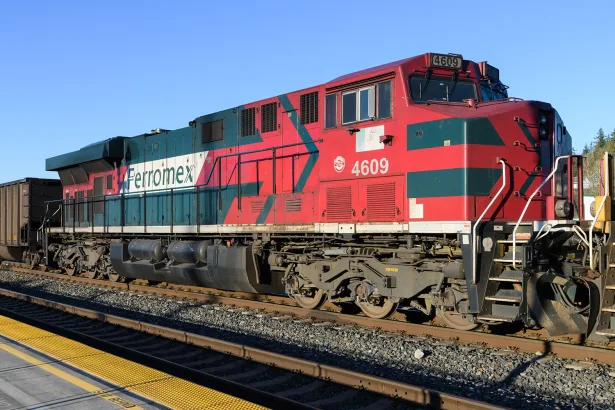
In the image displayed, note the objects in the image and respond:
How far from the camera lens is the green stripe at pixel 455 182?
7398mm

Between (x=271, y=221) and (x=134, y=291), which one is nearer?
(x=271, y=221)

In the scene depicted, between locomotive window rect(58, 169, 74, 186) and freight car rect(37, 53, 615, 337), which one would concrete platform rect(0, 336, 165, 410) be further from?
locomotive window rect(58, 169, 74, 186)

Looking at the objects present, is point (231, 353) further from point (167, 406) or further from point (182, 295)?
point (182, 295)

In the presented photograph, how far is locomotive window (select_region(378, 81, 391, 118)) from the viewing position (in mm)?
8281

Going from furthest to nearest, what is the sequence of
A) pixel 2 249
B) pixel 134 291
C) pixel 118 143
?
pixel 2 249, pixel 118 143, pixel 134 291

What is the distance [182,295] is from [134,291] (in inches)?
76.9

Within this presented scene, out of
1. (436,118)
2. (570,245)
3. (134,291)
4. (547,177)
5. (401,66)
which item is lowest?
(134,291)

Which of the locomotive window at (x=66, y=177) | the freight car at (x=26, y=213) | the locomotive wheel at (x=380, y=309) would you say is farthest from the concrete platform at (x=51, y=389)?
the freight car at (x=26, y=213)

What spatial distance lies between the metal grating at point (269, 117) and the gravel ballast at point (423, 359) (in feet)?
11.3

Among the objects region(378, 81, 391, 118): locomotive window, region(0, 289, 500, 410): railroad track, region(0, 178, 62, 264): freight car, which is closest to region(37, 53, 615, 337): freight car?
region(378, 81, 391, 118): locomotive window

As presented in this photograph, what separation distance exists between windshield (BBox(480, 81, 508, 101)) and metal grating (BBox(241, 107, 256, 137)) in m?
4.48

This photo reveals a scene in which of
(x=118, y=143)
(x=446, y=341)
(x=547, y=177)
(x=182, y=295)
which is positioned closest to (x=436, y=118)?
(x=547, y=177)

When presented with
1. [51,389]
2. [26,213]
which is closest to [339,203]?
[51,389]

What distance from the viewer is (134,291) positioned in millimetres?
13984
